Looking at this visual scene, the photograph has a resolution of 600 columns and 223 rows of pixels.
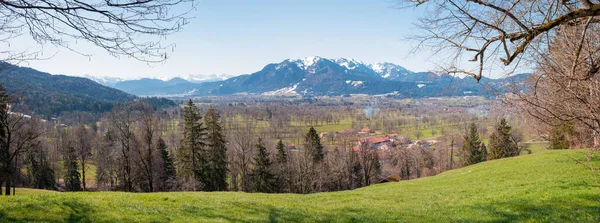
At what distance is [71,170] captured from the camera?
44750mm

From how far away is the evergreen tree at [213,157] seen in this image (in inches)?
1334

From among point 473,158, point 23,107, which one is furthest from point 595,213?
point 473,158

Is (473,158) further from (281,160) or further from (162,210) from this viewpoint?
(162,210)

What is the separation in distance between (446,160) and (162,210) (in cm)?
6514

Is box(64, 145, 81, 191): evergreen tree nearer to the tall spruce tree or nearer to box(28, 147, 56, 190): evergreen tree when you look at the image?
box(28, 147, 56, 190): evergreen tree

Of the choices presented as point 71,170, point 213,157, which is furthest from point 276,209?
point 71,170

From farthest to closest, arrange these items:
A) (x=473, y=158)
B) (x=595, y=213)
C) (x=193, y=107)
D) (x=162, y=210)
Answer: (x=473, y=158) → (x=193, y=107) → (x=162, y=210) → (x=595, y=213)

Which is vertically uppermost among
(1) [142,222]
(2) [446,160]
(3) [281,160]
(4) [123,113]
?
(4) [123,113]

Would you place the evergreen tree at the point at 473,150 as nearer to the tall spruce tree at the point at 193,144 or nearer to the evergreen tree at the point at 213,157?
the evergreen tree at the point at 213,157

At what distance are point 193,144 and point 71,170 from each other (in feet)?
84.3

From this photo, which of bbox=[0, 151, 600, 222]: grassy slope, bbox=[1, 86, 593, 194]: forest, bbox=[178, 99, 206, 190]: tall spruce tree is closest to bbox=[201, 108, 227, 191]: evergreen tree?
bbox=[1, 86, 593, 194]: forest

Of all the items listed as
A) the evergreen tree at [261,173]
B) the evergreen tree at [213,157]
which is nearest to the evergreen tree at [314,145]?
the evergreen tree at [261,173]

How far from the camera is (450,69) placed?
22.0 ft

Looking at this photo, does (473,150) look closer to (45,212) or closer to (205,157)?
(205,157)
